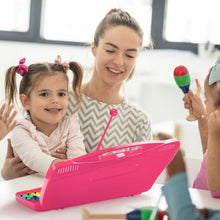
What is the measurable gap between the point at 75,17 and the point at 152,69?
0.88 metres

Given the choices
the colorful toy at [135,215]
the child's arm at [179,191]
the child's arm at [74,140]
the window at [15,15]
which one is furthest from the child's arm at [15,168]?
the window at [15,15]

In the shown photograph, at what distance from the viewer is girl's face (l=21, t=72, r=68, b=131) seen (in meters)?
1.32

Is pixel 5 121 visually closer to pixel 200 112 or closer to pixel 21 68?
pixel 21 68

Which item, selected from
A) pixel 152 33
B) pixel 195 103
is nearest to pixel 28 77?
pixel 195 103

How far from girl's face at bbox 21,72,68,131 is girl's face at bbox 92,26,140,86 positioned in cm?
20

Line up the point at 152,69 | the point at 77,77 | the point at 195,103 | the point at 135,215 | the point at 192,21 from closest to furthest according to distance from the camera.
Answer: the point at 135,215 < the point at 195,103 < the point at 77,77 < the point at 152,69 < the point at 192,21

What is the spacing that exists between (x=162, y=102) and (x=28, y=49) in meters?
1.20

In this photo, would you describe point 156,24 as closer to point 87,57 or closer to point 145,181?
point 87,57

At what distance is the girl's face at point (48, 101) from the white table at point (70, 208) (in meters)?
0.25

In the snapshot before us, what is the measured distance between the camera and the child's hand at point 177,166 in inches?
20.9

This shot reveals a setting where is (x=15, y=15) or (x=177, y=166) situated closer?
(x=177, y=166)

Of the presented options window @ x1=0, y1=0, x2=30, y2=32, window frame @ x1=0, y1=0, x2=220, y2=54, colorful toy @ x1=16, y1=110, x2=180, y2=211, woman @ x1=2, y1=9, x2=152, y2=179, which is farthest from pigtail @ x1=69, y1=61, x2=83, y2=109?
window @ x1=0, y1=0, x2=30, y2=32

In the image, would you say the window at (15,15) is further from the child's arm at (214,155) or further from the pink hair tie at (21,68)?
the child's arm at (214,155)

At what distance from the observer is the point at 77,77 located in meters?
1.47
